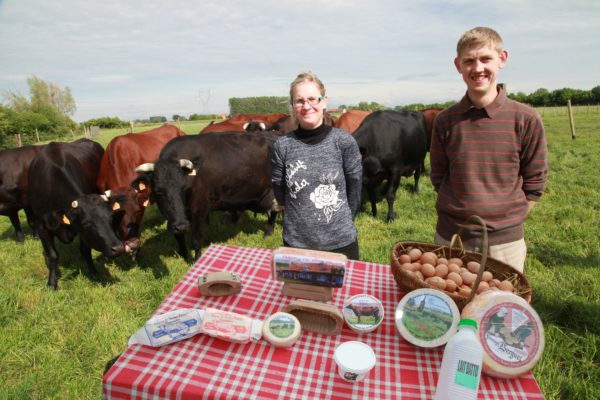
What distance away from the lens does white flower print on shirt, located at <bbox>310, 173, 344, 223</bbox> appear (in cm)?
232

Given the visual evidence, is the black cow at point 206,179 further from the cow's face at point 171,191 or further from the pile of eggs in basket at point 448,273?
the pile of eggs in basket at point 448,273

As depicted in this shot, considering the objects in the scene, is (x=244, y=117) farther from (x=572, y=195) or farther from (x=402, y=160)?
(x=572, y=195)

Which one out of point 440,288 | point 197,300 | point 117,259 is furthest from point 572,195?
point 117,259

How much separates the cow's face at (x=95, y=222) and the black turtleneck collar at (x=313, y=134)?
250 centimetres

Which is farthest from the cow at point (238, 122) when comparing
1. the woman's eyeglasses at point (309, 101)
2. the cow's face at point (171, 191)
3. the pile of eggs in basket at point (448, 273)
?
the pile of eggs in basket at point (448, 273)

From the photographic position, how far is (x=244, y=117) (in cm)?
1146

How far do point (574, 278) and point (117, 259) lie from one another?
18.3 ft

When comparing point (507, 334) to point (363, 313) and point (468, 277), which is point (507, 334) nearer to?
point (468, 277)

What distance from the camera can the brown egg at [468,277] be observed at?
66.9 inches

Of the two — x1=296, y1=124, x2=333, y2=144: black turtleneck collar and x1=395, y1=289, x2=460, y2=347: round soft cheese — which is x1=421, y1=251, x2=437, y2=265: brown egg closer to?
x1=395, y1=289, x2=460, y2=347: round soft cheese

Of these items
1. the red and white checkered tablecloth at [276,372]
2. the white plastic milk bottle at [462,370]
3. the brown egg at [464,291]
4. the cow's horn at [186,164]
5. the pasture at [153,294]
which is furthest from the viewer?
the cow's horn at [186,164]

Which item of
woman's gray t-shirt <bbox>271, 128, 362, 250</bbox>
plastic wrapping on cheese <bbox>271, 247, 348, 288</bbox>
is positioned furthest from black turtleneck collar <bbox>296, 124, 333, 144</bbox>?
plastic wrapping on cheese <bbox>271, 247, 348, 288</bbox>

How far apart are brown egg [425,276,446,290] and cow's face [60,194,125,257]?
3.21m

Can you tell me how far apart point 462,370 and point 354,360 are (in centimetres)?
40
